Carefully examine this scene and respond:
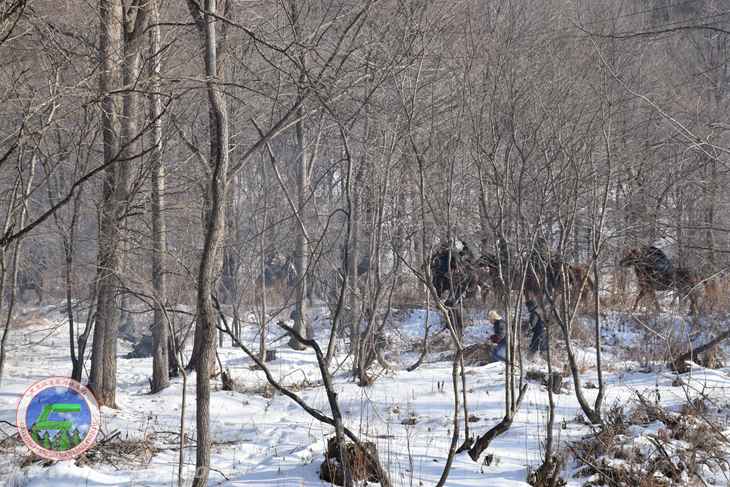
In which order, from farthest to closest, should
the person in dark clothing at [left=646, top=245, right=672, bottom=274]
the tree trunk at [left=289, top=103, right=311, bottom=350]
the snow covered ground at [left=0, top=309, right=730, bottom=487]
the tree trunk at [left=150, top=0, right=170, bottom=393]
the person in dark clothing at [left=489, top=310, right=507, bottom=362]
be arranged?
the tree trunk at [left=289, top=103, right=311, bottom=350], the person in dark clothing at [left=646, top=245, right=672, bottom=274], the person in dark clothing at [left=489, top=310, right=507, bottom=362], the tree trunk at [left=150, top=0, right=170, bottom=393], the snow covered ground at [left=0, top=309, right=730, bottom=487]

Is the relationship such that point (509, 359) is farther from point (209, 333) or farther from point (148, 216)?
point (148, 216)

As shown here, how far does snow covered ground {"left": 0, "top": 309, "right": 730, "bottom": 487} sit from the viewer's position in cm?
501

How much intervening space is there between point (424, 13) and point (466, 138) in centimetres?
170

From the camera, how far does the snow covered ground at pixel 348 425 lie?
501 centimetres

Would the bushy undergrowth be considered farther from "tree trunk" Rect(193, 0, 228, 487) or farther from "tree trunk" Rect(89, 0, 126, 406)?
"tree trunk" Rect(89, 0, 126, 406)

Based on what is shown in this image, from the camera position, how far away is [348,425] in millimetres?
6816

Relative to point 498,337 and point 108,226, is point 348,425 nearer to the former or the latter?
point 108,226

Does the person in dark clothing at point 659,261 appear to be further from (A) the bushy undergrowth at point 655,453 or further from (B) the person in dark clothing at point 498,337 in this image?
(A) the bushy undergrowth at point 655,453

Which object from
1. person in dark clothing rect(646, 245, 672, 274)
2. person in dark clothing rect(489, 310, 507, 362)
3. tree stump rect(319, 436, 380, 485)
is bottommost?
tree stump rect(319, 436, 380, 485)

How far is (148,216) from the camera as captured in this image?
30.5 ft

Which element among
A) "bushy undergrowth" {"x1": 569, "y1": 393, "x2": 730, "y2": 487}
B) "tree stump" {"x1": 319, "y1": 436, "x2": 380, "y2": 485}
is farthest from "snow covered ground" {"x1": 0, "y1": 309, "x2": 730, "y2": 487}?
"bushy undergrowth" {"x1": 569, "y1": 393, "x2": 730, "y2": 487}

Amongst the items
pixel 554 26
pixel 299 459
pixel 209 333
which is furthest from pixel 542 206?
pixel 554 26

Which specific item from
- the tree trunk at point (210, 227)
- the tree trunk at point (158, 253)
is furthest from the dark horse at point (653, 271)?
the tree trunk at point (210, 227)

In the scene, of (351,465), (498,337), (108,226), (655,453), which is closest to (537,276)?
(655,453)
